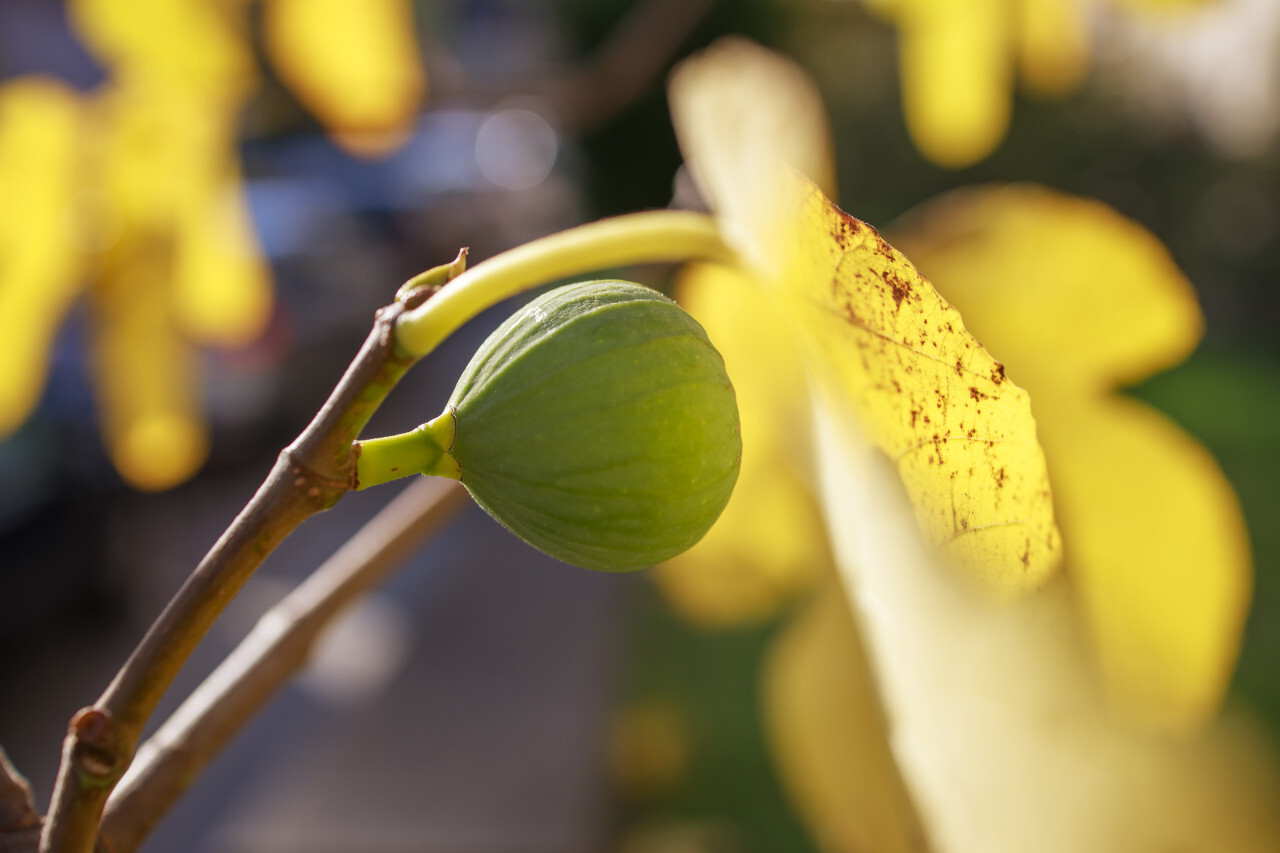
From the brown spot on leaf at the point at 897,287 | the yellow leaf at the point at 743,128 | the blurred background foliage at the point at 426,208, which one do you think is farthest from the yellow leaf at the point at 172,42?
the brown spot on leaf at the point at 897,287

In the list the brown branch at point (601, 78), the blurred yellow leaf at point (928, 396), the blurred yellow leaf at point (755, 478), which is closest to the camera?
the blurred yellow leaf at point (928, 396)

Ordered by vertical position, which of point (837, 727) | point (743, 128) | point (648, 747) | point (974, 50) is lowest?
point (648, 747)

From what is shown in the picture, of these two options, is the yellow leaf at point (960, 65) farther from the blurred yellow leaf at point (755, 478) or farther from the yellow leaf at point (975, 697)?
the yellow leaf at point (975, 697)

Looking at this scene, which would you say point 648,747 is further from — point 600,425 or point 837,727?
point 600,425

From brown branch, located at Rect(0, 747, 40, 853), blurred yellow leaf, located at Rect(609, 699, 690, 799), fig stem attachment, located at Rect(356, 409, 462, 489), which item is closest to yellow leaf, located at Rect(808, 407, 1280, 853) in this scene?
fig stem attachment, located at Rect(356, 409, 462, 489)

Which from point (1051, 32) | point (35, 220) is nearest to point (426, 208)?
point (35, 220)

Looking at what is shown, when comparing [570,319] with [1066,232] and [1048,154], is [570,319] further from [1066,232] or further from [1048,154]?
[1048,154]
